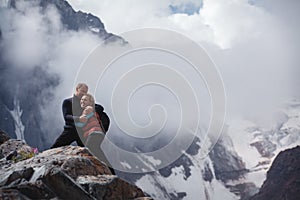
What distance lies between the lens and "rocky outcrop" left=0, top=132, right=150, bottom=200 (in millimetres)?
6324

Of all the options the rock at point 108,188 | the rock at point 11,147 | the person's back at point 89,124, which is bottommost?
the rock at point 108,188

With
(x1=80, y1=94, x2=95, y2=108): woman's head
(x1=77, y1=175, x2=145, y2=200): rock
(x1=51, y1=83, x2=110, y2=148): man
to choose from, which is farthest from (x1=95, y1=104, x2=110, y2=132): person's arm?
(x1=77, y1=175, x2=145, y2=200): rock

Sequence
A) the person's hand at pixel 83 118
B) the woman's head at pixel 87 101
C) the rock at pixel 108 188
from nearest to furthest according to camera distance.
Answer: the rock at pixel 108 188, the person's hand at pixel 83 118, the woman's head at pixel 87 101

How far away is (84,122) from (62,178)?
2751 millimetres

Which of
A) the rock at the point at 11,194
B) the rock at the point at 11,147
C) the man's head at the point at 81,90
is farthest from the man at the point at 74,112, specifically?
the rock at the point at 11,194

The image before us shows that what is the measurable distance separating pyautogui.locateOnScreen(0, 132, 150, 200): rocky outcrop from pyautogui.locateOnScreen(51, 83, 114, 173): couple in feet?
0.87

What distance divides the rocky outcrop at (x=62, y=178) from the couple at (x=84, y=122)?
265 mm

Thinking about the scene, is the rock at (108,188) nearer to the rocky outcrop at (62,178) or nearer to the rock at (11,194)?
the rocky outcrop at (62,178)

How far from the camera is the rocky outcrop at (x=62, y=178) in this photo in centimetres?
632

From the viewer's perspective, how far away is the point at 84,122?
934cm

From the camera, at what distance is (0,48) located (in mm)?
184000

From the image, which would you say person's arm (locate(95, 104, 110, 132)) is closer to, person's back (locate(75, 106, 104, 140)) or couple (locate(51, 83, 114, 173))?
couple (locate(51, 83, 114, 173))

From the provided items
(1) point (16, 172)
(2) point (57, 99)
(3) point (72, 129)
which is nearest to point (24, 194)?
(1) point (16, 172)

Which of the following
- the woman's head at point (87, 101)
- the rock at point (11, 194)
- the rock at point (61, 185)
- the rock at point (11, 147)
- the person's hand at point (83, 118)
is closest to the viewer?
the rock at point (11, 194)
